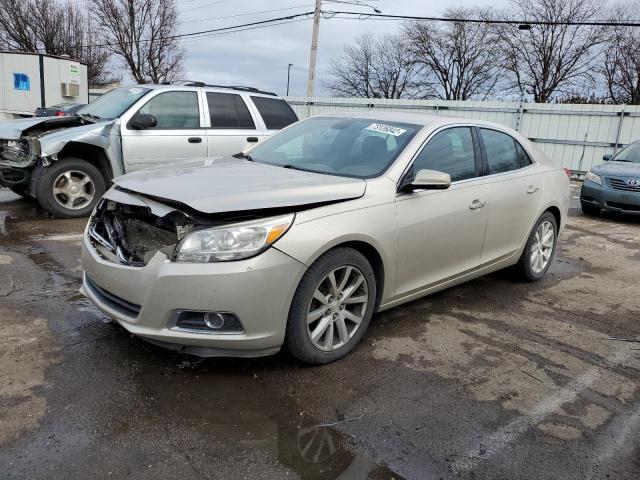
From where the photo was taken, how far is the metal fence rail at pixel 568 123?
52.6 feet

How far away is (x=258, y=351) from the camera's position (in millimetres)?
3035

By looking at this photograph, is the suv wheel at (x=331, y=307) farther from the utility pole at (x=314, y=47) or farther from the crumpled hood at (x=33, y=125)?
the utility pole at (x=314, y=47)

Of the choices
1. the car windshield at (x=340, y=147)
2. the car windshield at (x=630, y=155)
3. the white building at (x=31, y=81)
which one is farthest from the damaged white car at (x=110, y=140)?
the white building at (x=31, y=81)

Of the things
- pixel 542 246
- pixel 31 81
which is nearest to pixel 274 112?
pixel 542 246

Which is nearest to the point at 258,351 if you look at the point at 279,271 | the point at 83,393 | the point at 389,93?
the point at 279,271

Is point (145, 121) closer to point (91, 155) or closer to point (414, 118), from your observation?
point (91, 155)

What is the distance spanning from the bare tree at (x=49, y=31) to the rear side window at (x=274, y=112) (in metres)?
30.8

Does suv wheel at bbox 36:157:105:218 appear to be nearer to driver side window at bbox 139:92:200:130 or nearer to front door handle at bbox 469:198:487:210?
driver side window at bbox 139:92:200:130

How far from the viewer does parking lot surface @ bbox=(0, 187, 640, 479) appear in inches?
97.7

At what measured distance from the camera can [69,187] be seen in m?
6.98

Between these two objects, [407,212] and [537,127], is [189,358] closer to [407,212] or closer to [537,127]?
[407,212]

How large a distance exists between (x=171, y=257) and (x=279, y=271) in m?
0.59

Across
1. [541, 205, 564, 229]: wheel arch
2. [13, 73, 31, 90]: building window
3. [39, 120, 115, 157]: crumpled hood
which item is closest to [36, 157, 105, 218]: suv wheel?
[39, 120, 115, 157]: crumpled hood

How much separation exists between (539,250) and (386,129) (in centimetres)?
231
